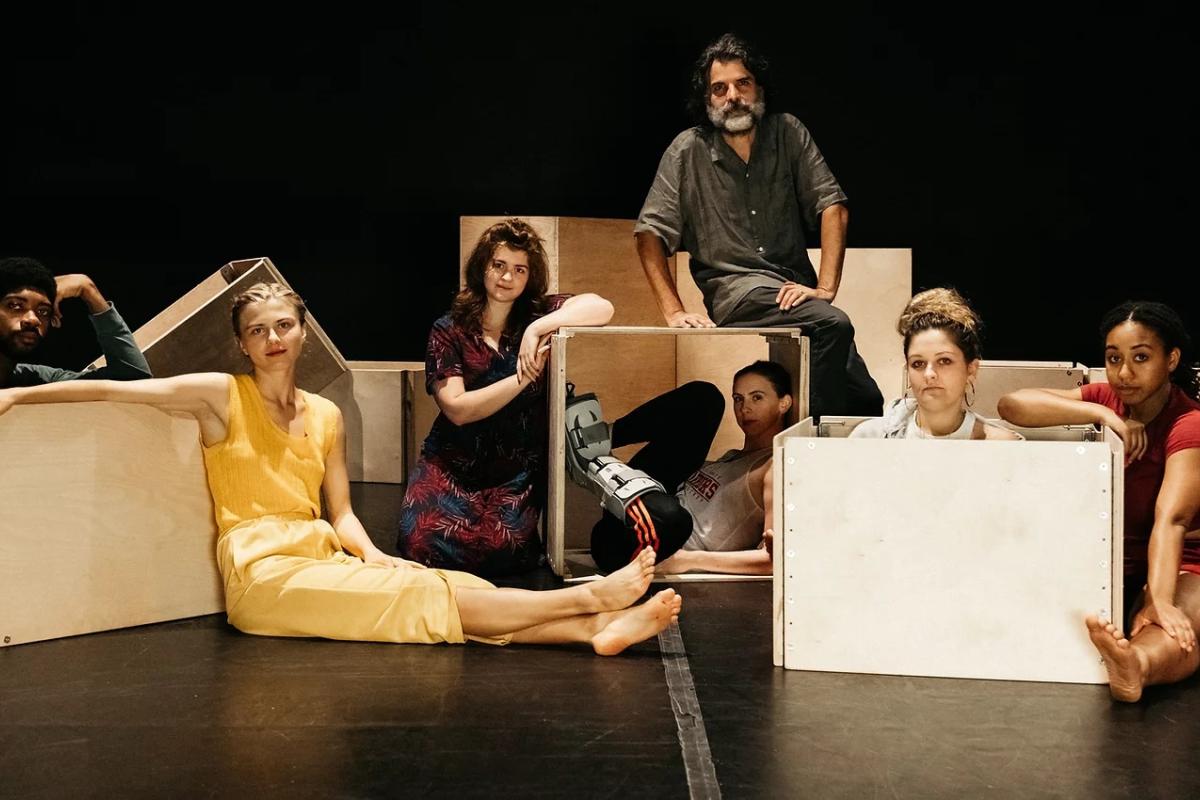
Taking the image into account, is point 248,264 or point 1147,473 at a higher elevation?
point 248,264

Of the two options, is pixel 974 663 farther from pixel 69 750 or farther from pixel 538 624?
pixel 69 750

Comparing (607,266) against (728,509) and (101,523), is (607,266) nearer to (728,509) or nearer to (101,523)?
(728,509)

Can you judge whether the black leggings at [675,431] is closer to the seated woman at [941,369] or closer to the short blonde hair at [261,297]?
the seated woman at [941,369]

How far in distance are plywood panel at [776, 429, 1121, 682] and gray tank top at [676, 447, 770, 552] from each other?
106 cm

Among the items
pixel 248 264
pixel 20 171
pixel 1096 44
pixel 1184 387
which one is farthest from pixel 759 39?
pixel 20 171

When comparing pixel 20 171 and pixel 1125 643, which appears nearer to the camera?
pixel 1125 643

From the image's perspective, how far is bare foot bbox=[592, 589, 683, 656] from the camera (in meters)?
3.18

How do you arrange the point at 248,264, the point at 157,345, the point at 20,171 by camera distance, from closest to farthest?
the point at 157,345
the point at 248,264
the point at 20,171

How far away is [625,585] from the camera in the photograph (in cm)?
327

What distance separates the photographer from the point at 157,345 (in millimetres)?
4355

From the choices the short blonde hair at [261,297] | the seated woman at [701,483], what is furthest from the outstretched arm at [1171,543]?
the short blonde hair at [261,297]

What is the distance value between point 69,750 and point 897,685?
5.87ft

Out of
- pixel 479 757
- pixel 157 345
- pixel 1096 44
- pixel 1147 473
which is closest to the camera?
pixel 479 757

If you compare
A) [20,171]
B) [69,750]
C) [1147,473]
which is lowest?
[69,750]
